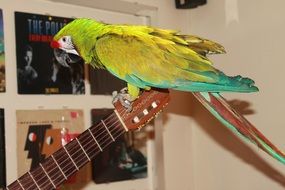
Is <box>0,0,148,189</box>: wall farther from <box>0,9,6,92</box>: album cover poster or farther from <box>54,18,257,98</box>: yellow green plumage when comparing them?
<box>54,18,257,98</box>: yellow green plumage

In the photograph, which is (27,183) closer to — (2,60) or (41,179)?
(41,179)

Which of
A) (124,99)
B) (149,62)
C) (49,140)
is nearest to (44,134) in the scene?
(49,140)

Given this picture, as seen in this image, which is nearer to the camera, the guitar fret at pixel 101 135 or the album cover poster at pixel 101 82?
the guitar fret at pixel 101 135

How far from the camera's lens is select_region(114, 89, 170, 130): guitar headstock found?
88 cm

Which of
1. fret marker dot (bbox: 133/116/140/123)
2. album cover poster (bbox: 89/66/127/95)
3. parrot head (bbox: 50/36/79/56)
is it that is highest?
parrot head (bbox: 50/36/79/56)

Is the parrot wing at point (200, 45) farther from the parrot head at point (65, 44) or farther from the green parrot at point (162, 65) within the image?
the parrot head at point (65, 44)

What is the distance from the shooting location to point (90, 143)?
88 centimetres

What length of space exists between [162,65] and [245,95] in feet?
2.00

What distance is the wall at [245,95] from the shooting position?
1.22 metres

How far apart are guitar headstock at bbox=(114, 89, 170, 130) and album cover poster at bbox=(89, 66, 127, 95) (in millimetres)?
372

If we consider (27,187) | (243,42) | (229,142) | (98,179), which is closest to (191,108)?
(229,142)

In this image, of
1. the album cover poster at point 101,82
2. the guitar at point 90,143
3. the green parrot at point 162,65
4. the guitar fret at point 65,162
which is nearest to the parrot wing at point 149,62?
the green parrot at point 162,65

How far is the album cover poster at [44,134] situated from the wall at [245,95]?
17.3 inches

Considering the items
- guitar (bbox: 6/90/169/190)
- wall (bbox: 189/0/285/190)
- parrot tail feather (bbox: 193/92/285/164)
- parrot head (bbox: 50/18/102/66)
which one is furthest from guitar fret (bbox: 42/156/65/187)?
wall (bbox: 189/0/285/190)
